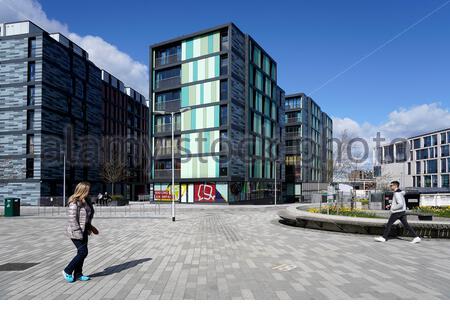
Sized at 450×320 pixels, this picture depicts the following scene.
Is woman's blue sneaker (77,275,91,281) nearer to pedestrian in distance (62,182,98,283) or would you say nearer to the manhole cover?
pedestrian in distance (62,182,98,283)

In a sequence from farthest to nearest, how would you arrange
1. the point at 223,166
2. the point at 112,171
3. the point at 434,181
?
the point at 434,181, the point at 112,171, the point at 223,166

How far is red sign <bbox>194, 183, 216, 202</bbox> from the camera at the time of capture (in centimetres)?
3612

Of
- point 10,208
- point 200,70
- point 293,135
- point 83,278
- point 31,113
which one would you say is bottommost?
point 10,208

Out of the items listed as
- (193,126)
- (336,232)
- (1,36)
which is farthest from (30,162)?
(336,232)

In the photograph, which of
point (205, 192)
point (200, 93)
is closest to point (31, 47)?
point (200, 93)

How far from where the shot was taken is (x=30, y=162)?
3794cm

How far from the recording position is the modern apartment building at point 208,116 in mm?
36062

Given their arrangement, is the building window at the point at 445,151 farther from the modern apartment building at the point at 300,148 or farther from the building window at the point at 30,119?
the building window at the point at 30,119

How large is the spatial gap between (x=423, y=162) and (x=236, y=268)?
8389cm

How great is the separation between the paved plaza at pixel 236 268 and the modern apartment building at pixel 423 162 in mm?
62096

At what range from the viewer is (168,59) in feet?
132

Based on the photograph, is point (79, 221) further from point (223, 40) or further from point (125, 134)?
point (125, 134)

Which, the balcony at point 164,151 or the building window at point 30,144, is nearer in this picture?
the building window at point 30,144

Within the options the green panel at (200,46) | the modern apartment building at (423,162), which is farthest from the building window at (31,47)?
the modern apartment building at (423,162)
